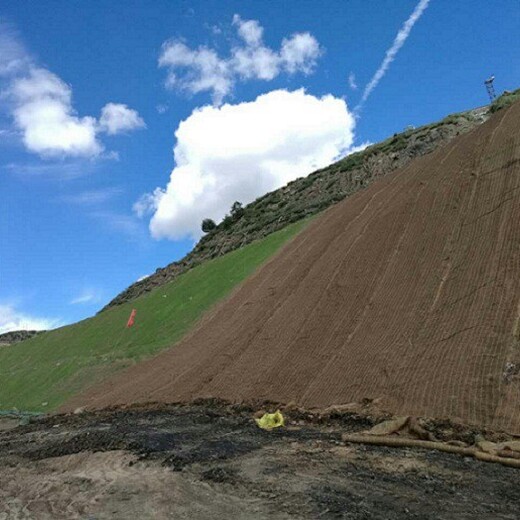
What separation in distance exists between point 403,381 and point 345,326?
4.06m

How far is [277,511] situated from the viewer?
660cm

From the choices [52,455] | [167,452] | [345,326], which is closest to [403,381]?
[345,326]

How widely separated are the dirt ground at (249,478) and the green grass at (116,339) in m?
12.6

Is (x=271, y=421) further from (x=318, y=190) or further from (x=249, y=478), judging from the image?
(x=318, y=190)

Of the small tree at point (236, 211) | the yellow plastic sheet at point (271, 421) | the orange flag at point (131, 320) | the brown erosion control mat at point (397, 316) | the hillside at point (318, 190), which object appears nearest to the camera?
the brown erosion control mat at point (397, 316)


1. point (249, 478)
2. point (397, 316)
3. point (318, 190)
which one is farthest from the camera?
point (318, 190)

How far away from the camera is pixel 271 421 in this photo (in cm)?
1212

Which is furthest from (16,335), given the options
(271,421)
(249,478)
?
(249,478)

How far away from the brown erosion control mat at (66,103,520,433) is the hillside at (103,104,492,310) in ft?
50.4

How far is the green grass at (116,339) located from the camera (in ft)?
83.6

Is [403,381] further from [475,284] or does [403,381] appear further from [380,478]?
[380,478]

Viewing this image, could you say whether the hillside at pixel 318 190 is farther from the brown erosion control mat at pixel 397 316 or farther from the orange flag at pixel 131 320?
the brown erosion control mat at pixel 397 316

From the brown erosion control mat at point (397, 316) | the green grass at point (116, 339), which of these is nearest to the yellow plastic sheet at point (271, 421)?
the brown erosion control mat at point (397, 316)

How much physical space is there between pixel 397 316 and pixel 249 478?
24.3 feet
